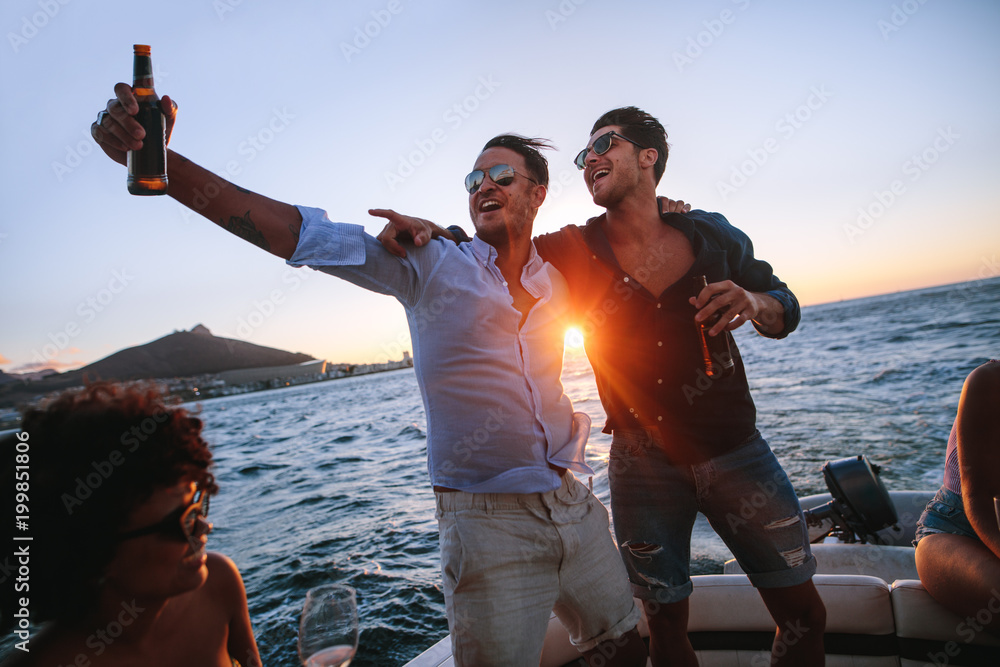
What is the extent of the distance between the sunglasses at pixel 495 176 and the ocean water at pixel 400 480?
172 cm

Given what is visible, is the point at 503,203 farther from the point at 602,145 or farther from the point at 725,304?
the point at 725,304

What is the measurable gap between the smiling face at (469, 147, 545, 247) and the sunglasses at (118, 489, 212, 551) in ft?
5.45

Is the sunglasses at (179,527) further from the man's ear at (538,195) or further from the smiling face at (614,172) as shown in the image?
the smiling face at (614,172)

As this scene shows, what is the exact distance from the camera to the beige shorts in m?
1.88

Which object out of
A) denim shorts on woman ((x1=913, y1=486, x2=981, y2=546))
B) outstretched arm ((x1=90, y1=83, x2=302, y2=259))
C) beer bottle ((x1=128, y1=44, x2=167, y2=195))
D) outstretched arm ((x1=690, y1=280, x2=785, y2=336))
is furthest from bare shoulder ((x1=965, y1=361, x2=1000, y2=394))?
beer bottle ((x1=128, y1=44, x2=167, y2=195))

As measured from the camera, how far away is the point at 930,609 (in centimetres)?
261

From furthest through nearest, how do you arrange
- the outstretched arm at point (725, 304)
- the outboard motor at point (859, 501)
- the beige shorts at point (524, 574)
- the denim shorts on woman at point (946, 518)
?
the outboard motor at point (859, 501) < the denim shorts on woman at point (946, 518) < the outstretched arm at point (725, 304) < the beige shorts at point (524, 574)

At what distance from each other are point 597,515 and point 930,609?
1.90 metres

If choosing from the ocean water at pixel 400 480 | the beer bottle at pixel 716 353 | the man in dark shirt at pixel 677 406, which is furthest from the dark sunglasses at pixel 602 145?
the ocean water at pixel 400 480

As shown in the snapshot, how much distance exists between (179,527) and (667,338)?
86.9 inches

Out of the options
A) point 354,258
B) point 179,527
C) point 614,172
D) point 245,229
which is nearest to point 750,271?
point 614,172

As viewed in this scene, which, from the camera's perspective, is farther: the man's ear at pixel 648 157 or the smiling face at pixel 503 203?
the man's ear at pixel 648 157

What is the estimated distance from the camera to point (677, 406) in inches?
101

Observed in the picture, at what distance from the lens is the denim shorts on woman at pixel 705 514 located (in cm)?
246
